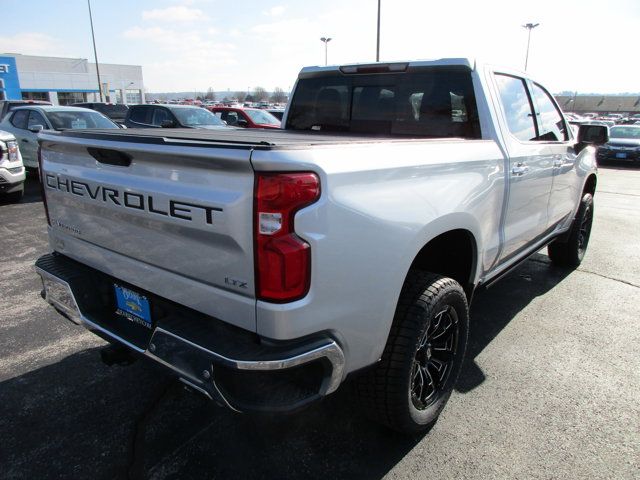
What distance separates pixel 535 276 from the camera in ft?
16.6

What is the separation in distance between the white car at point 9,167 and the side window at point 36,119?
1.56 meters

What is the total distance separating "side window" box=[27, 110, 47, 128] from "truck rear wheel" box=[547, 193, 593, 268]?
941 centimetres

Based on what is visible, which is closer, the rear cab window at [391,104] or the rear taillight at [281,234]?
the rear taillight at [281,234]

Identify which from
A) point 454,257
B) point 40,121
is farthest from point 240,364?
point 40,121

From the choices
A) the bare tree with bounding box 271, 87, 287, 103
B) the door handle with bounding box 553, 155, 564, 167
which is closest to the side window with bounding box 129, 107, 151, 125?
the door handle with bounding box 553, 155, 564, 167

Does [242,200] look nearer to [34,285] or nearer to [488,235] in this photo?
[488,235]

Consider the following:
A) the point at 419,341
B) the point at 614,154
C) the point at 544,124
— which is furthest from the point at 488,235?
the point at 614,154

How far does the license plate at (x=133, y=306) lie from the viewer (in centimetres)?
223

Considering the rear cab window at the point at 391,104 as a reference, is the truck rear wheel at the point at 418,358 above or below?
below

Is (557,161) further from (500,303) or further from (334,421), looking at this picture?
(334,421)

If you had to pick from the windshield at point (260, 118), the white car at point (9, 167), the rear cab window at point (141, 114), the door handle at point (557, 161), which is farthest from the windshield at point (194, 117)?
the door handle at point (557, 161)

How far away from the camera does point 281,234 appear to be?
5.42ft

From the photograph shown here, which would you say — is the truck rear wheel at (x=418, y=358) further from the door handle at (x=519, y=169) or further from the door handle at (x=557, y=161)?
the door handle at (x=557, y=161)

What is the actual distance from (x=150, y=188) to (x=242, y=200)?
0.54 meters
